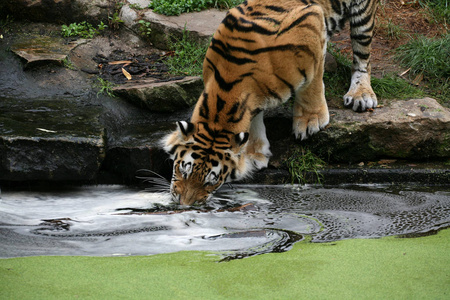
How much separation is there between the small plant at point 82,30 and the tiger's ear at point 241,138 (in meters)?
3.37

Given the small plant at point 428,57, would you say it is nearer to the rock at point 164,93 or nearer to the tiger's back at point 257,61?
the tiger's back at point 257,61

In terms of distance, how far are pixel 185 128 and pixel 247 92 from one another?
616 millimetres

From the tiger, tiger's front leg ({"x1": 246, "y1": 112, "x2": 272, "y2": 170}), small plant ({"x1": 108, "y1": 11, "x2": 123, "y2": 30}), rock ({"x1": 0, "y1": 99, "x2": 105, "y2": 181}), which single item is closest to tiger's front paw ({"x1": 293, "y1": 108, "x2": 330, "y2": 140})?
the tiger

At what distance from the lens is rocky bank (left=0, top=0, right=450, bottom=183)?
4605mm

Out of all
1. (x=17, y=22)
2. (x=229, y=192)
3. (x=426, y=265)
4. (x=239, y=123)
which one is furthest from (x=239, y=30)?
(x=17, y=22)

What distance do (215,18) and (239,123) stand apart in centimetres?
334

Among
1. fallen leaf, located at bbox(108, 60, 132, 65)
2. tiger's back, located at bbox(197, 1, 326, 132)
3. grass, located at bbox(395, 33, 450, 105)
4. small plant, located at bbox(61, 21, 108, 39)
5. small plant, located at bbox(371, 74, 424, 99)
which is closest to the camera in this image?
tiger's back, located at bbox(197, 1, 326, 132)

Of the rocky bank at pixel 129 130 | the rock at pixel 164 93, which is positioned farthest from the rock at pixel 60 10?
the rock at pixel 164 93

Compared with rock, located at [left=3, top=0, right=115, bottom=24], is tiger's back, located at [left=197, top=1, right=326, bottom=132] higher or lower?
lower

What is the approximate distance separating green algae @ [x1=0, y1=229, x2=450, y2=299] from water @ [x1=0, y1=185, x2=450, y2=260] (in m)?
0.23

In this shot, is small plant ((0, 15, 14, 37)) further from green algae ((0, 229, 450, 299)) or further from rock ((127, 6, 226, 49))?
green algae ((0, 229, 450, 299))

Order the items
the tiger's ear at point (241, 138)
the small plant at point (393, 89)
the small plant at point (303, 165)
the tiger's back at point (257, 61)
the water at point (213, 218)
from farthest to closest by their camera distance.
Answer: the small plant at point (393, 89) → the small plant at point (303, 165) → the tiger's back at point (257, 61) → the tiger's ear at point (241, 138) → the water at point (213, 218)

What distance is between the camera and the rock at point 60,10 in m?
6.71

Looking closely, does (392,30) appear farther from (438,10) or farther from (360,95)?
(360,95)
